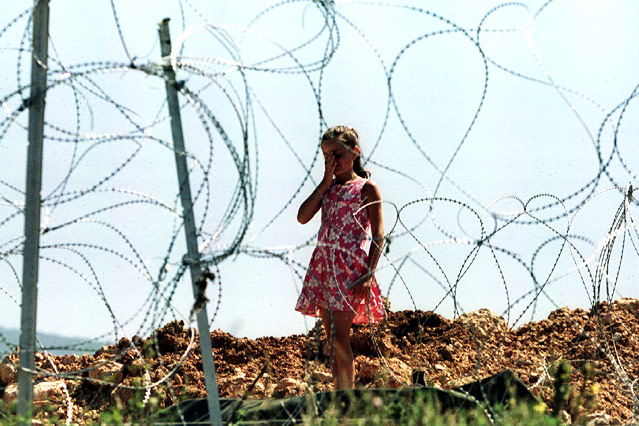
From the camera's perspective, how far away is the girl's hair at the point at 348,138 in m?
6.24

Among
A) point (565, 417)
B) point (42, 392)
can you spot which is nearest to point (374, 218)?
point (565, 417)

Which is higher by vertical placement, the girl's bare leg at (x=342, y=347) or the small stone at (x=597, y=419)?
the girl's bare leg at (x=342, y=347)

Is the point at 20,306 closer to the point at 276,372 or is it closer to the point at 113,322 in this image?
the point at 113,322

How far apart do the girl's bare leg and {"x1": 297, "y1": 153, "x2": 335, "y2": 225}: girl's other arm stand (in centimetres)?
76

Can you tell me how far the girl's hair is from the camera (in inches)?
246

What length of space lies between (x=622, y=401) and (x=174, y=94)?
16.9 ft

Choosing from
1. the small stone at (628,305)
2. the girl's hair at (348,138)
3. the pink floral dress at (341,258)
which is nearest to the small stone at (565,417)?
the pink floral dress at (341,258)

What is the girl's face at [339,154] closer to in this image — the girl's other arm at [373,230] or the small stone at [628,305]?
the girl's other arm at [373,230]

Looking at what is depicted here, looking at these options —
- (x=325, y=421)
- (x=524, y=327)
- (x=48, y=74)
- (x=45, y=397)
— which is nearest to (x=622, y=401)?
(x=524, y=327)

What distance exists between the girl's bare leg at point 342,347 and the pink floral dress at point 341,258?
2.7 inches

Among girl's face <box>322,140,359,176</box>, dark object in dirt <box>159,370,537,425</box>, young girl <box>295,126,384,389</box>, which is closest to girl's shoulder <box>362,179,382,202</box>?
young girl <box>295,126,384,389</box>

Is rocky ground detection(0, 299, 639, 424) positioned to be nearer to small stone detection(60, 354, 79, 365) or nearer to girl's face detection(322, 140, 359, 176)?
small stone detection(60, 354, 79, 365)

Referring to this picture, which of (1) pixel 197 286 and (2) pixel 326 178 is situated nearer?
(1) pixel 197 286

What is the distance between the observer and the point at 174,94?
456cm
